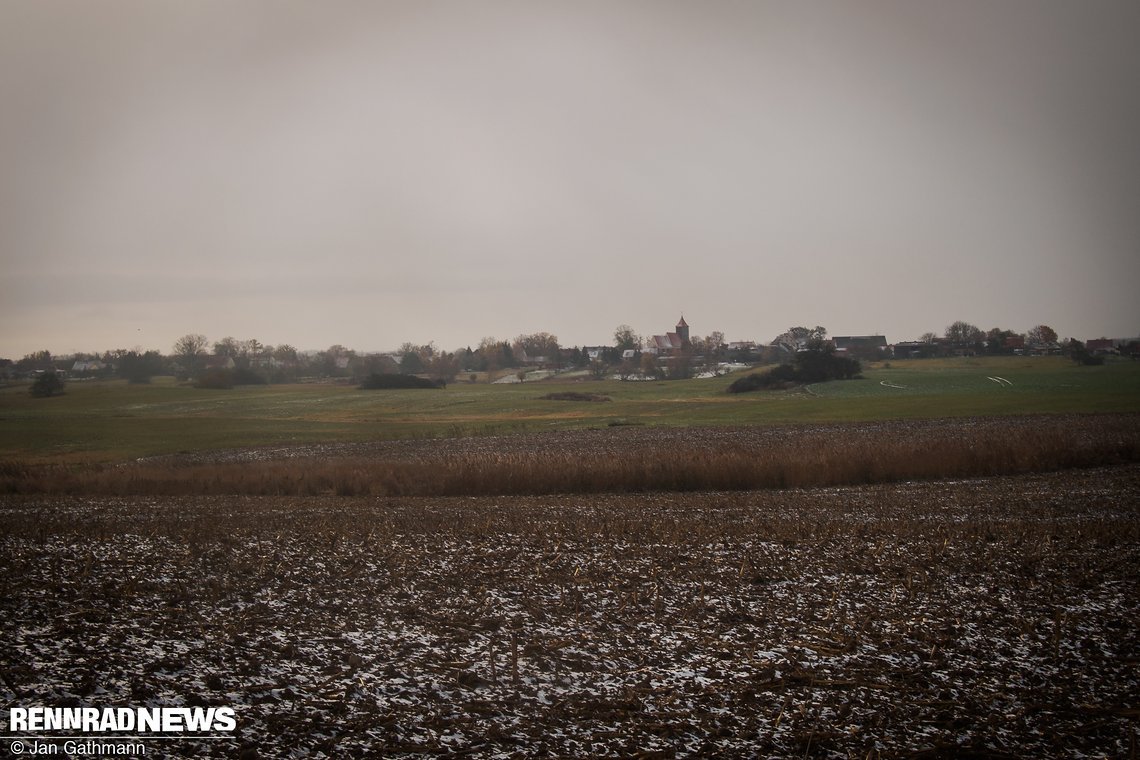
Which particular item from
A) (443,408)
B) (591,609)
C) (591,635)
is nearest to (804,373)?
(443,408)

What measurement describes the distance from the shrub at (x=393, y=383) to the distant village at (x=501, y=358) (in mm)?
4041

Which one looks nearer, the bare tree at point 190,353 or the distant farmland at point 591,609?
the distant farmland at point 591,609

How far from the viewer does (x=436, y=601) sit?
12977mm

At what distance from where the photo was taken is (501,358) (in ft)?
555

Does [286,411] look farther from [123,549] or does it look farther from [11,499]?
[123,549]

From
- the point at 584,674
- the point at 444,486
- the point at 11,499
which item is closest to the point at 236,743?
the point at 584,674

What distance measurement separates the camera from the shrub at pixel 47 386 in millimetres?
45719

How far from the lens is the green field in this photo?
47.4m

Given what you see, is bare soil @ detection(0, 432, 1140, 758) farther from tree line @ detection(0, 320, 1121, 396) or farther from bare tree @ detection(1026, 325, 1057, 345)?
bare tree @ detection(1026, 325, 1057, 345)

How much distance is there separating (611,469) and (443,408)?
169 ft

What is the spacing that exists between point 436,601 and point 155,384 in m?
67.4

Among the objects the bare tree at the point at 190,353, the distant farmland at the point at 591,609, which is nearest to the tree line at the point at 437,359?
the bare tree at the point at 190,353

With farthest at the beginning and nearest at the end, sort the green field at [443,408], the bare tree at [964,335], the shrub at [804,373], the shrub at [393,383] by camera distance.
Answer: the bare tree at [964,335] → the shrub at [393,383] → the shrub at [804,373] → the green field at [443,408]

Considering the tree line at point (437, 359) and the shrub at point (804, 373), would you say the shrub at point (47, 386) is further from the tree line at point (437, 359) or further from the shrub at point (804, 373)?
the shrub at point (804, 373)
